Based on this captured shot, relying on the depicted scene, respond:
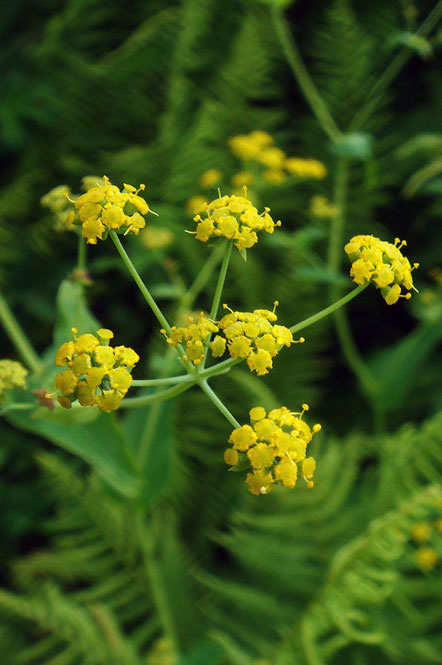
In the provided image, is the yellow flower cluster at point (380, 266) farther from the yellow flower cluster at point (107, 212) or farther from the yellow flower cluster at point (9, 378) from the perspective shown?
the yellow flower cluster at point (9, 378)

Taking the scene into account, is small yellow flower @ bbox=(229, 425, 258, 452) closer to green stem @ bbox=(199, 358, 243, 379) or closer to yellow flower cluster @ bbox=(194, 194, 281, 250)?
green stem @ bbox=(199, 358, 243, 379)

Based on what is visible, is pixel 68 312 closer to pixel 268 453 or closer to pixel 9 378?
pixel 9 378

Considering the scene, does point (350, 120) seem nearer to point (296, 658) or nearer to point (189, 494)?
point (189, 494)

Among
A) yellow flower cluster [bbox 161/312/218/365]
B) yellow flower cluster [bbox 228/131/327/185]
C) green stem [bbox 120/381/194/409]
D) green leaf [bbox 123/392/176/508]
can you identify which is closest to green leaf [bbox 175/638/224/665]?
green leaf [bbox 123/392/176/508]

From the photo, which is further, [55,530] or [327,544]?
[55,530]

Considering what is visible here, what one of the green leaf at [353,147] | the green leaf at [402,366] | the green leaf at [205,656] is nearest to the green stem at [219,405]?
the green leaf at [205,656]

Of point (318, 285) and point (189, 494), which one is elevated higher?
point (318, 285)

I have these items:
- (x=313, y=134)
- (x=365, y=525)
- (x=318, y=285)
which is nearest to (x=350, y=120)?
(x=313, y=134)

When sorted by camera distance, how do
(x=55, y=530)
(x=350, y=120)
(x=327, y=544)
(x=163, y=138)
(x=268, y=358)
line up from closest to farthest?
(x=268, y=358) < (x=327, y=544) < (x=55, y=530) < (x=163, y=138) < (x=350, y=120)
